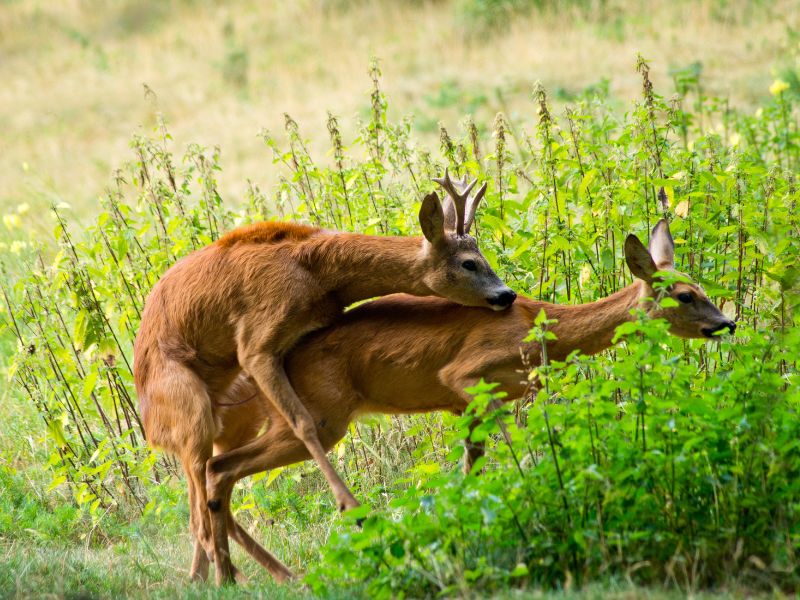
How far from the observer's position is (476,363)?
6.37m

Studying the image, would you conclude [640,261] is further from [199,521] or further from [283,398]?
[199,521]

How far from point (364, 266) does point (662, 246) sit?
1636 millimetres

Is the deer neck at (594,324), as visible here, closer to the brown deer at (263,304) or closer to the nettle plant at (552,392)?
the nettle plant at (552,392)

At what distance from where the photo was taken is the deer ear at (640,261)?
20.3 ft

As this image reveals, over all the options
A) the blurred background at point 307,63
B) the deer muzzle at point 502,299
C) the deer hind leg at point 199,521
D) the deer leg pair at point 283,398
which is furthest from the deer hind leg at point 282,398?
the blurred background at point 307,63

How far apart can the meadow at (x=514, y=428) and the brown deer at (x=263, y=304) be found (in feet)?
1.62

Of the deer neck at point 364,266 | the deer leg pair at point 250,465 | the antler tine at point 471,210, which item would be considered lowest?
the deer leg pair at point 250,465

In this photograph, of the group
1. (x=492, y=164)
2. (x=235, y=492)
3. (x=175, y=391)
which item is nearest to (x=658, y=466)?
(x=175, y=391)

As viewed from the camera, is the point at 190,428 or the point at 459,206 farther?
the point at 459,206

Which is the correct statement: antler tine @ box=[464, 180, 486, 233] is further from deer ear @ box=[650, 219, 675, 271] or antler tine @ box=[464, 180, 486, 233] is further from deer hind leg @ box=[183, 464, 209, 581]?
deer hind leg @ box=[183, 464, 209, 581]

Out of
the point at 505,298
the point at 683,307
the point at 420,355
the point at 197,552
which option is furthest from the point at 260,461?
the point at 683,307

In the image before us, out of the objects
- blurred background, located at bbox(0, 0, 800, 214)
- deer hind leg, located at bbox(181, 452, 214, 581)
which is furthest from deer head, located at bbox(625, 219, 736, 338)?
blurred background, located at bbox(0, 0, 800, 214)

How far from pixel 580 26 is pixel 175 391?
19.3 m

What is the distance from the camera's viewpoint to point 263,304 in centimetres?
637
